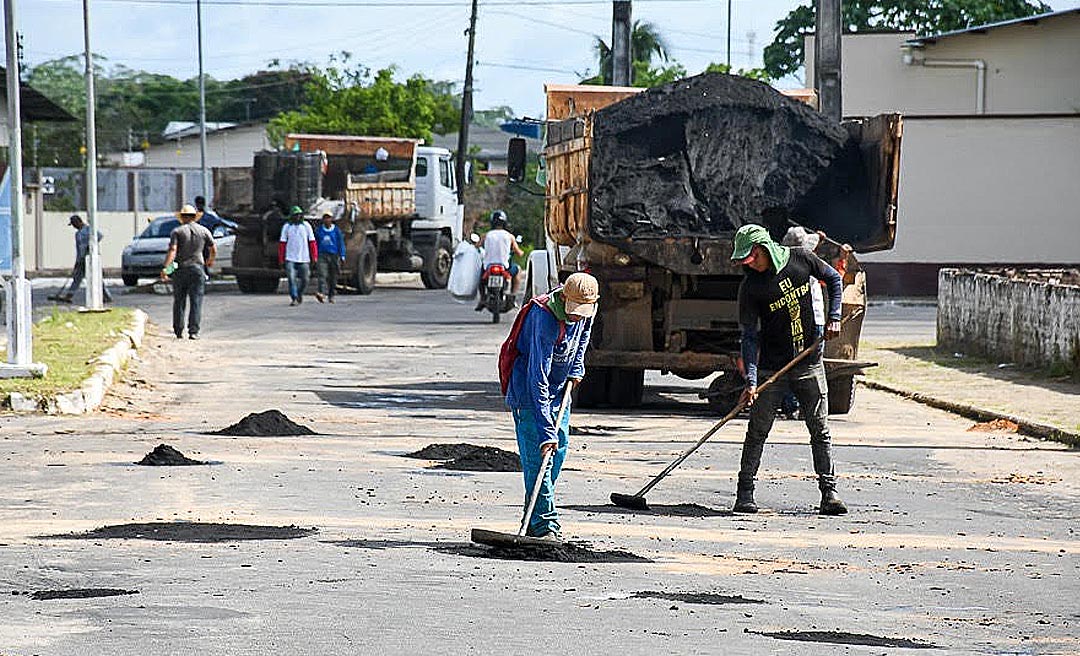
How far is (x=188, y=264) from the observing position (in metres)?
25.0

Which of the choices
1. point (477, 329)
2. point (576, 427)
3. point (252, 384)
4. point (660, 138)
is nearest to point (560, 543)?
point (576, 427)

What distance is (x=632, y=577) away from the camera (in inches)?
336

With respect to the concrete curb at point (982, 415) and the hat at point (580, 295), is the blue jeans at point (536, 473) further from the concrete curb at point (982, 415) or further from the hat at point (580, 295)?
the concrete curb at point (982, 415)

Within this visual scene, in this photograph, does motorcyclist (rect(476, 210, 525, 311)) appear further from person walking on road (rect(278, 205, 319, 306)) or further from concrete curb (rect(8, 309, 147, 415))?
concrete curb (rect(8, 309, 147, 415))

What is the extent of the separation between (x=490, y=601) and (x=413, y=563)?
1.02 meters

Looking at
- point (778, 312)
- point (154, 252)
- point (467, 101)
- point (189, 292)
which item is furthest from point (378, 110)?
point (778, 312)

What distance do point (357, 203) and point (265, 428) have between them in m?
25.4

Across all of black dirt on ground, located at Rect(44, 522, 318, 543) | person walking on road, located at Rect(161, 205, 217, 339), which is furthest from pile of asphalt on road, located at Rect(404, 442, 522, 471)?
person walking on road, located at Rect(161, 205, 217, 339)

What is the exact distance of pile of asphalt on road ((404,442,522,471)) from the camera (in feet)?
41.4

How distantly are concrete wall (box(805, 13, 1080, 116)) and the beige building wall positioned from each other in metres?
4.13

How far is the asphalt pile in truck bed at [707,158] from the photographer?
54.9 ft

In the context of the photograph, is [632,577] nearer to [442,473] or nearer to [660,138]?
[442,473]

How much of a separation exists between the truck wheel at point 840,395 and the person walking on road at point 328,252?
800 inches

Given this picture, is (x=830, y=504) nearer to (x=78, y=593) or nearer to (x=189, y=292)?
(x=78, y=593)
